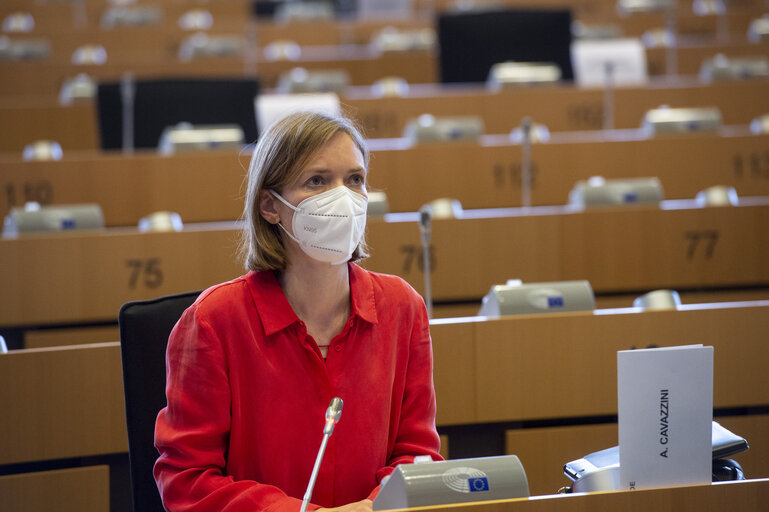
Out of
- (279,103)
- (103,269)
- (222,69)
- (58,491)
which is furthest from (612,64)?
(58,491)

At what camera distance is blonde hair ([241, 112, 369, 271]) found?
5.05 ft

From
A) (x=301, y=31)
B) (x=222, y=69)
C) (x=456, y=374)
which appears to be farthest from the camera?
(x=301, y=31)

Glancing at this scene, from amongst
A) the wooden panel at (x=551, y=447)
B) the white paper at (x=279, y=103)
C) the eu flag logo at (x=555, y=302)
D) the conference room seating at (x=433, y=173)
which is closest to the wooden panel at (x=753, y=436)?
the wooden panel at (x=551, y=447)

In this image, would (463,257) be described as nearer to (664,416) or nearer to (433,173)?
(433,173)

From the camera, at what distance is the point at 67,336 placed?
8.98 ft

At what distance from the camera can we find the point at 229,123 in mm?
3992

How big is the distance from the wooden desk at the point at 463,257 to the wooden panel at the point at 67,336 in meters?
0.03

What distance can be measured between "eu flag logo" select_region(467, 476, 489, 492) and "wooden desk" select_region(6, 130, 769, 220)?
2215 mm

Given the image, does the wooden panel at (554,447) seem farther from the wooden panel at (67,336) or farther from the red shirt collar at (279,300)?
the wooden panel at (67,336)

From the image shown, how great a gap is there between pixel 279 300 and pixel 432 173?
2.09 m

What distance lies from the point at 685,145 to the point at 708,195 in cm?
60

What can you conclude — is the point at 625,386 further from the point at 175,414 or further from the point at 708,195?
the point at 708,195

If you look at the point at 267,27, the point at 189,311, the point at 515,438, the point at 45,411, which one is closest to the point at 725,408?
the point at 515,438

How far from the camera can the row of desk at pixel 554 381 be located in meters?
2.19
